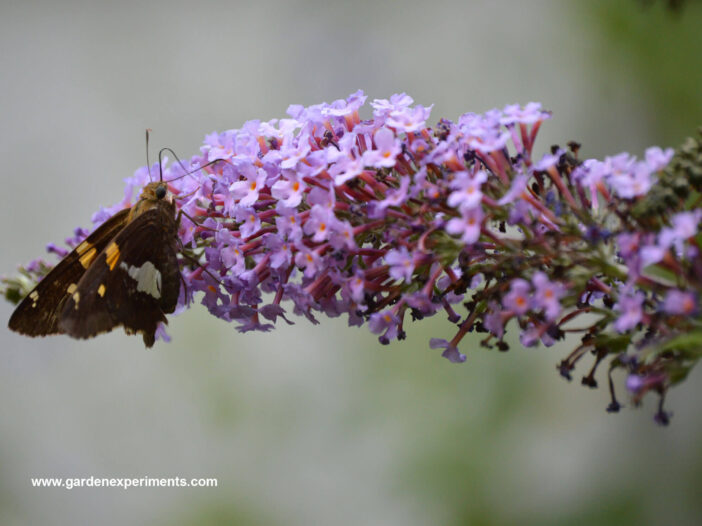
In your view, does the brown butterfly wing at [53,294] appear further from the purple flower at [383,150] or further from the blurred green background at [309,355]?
the blurred green background at [309,355]

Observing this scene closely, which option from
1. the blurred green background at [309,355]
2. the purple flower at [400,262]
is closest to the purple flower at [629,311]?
the purple flower at [400,262]

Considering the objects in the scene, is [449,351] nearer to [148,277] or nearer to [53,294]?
[148,277]

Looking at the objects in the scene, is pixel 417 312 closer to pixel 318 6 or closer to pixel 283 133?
pixel 283 133

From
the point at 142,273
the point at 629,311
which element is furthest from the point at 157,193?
the point at 629,311

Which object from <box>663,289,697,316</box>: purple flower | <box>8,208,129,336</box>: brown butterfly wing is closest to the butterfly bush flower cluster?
<box>663,289,697,316</box>: purple flower

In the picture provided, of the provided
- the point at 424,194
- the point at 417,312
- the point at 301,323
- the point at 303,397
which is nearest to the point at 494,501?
the point at 303,397
